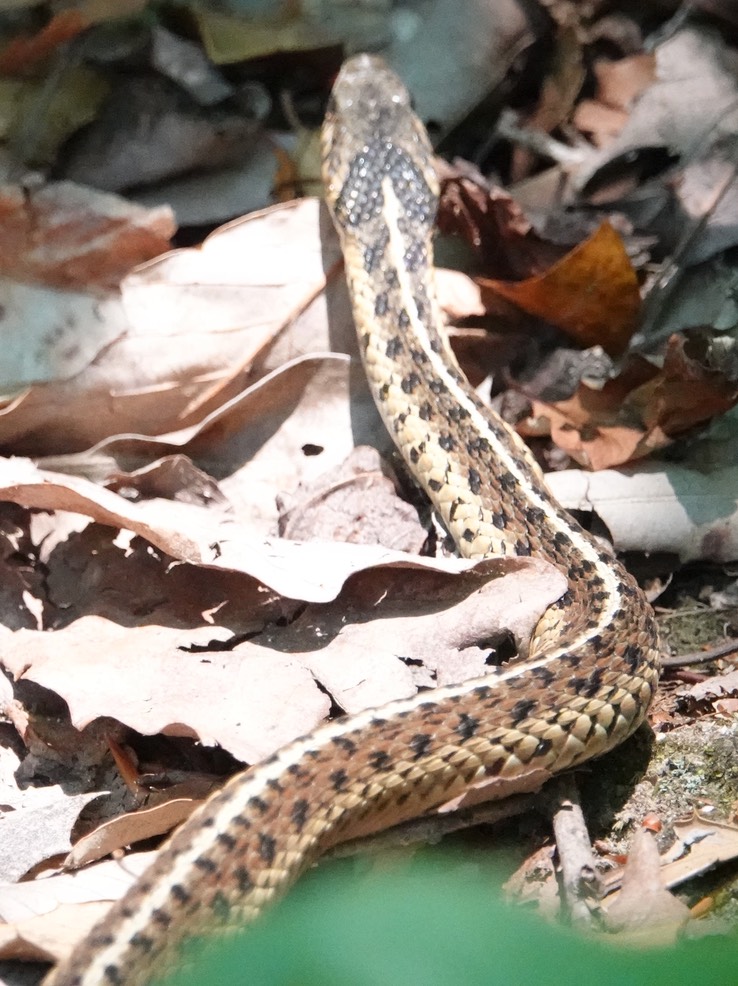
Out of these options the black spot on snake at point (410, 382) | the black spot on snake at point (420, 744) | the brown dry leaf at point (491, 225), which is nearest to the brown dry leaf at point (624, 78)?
the brown dry leaf at point (491, 225)

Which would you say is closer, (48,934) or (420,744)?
(48,934)

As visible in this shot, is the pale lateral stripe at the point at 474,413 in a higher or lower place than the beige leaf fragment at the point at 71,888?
higher

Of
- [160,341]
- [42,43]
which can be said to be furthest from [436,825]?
[42,43]

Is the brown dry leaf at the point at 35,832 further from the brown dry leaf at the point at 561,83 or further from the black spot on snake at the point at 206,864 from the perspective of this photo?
the brown dry leaf at the point at 561,83

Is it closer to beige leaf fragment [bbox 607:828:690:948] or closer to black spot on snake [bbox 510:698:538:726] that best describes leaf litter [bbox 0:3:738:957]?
beige leaf fragment [bbox 607:828:690:948]

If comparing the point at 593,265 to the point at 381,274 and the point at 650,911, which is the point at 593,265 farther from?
the point at 650,911

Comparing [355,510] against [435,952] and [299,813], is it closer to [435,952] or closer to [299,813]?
[299,813]

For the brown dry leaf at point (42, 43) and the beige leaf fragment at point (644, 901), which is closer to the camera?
the beige leaf fragment at point (644, 901)
